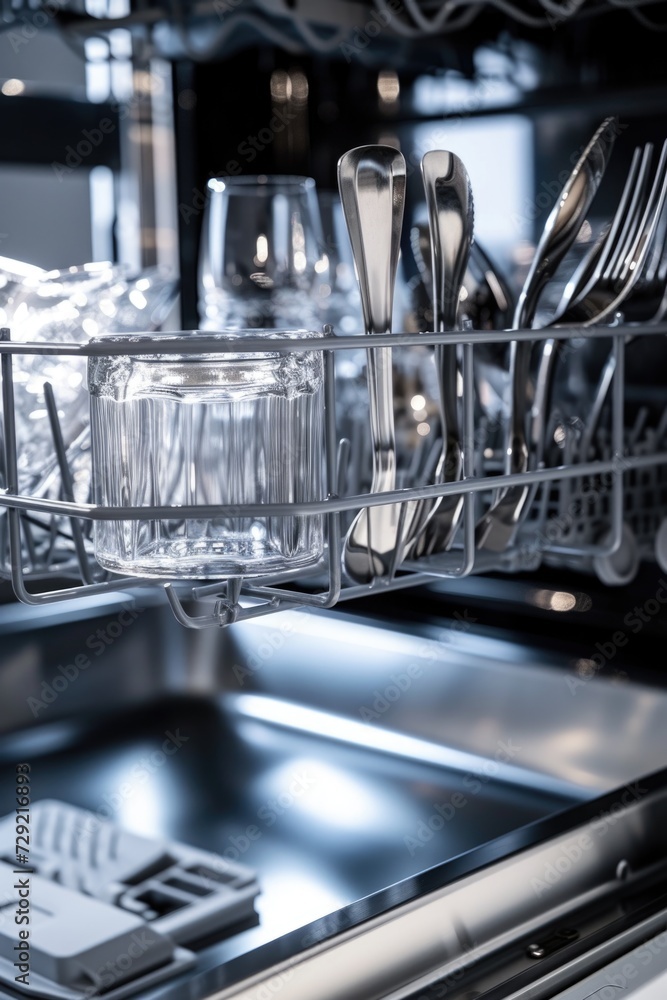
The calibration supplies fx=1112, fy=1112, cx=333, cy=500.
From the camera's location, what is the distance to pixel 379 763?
0.74 m

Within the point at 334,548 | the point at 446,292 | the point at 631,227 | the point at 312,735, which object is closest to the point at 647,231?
the point at 631,227

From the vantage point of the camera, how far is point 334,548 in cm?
38

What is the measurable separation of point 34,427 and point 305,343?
0.24 metres

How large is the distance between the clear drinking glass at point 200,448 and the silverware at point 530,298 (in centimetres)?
12

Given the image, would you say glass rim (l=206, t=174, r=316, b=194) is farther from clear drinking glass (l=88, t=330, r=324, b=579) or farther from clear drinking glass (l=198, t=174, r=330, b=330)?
clear drinking glass (l=88, t=330, r=324, b=579)

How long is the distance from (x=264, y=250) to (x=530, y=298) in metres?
0.35

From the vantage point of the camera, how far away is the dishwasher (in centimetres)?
41

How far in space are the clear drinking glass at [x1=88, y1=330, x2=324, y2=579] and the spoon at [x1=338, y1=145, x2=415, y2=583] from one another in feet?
0.08

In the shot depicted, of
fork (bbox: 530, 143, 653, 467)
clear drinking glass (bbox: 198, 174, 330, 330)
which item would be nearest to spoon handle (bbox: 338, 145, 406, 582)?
fork (bbox: 530, 143, 653, 467)

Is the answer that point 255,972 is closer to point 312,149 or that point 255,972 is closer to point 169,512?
point 169,512

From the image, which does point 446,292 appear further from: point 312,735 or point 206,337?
point 312,735

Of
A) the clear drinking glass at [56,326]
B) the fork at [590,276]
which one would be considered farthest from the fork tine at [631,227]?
the clear drinking glass at [56,326]

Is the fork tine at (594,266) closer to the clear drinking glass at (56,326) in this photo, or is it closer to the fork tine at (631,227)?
the fork tine at (631,227)

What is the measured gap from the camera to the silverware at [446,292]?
0.43 metres
